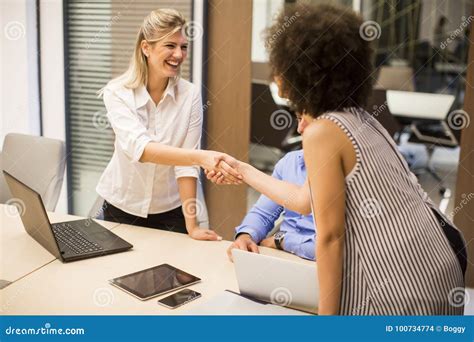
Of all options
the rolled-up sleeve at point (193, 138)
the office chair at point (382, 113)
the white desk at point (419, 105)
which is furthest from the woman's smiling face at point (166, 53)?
the white desk at point (419, 105)

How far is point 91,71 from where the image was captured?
308 cm

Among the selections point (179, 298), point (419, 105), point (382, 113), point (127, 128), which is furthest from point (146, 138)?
point (419, 105)

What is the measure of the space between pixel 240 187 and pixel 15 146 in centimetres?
111

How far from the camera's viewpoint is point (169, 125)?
2.29 metres

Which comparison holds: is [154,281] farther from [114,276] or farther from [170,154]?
[170,154]

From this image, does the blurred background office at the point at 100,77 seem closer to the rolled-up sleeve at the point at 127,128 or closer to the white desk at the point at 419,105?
the rolled-up sleeve at the point at 127,128

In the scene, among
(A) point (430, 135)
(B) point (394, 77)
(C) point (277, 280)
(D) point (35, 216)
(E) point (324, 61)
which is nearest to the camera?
(E) point (324, 61)

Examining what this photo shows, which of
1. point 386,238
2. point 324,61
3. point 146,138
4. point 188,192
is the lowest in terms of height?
point 188,192

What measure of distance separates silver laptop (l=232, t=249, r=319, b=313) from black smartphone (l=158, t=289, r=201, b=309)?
144mm

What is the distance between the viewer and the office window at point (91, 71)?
2.87 meters

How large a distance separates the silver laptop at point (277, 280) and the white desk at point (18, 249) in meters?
0.70

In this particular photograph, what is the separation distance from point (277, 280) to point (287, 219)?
61 centimetres
